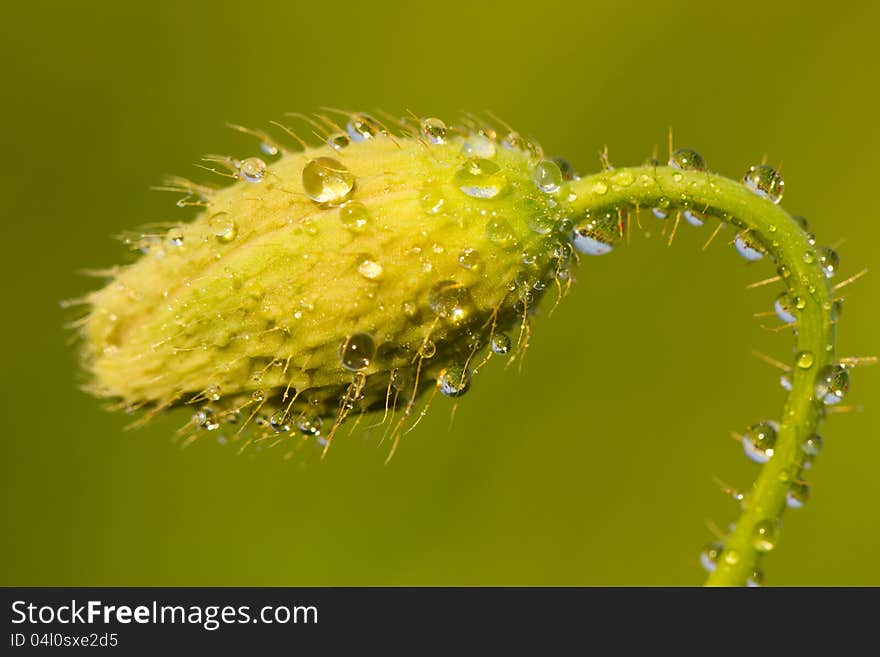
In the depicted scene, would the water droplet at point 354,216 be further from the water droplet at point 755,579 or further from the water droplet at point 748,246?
the water droplet at point 755,579

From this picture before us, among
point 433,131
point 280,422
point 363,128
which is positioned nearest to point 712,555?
point 280,422

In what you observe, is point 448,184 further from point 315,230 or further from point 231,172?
point 231,172

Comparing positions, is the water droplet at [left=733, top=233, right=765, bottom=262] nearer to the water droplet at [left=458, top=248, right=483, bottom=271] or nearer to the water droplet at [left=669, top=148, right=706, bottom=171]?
the water droplet at [left=669, top=148, right=706, bottom=171]

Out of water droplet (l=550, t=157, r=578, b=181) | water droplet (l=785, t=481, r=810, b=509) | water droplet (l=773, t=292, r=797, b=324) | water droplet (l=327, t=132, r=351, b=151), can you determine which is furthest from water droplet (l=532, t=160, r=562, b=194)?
water droplet (l=785, t=481, r=810, b=509)

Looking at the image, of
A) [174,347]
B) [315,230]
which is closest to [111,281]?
[174,347]

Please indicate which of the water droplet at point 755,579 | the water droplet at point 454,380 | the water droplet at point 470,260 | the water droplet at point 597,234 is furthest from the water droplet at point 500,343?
the water droplet at point 755,579
